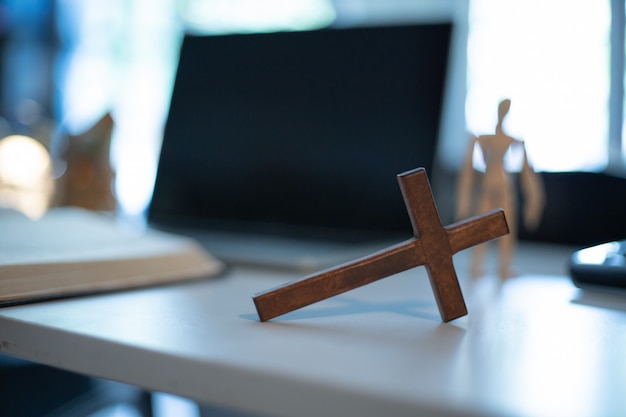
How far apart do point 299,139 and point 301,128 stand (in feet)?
0.05

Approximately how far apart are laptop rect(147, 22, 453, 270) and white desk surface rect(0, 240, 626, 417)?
0.22 m

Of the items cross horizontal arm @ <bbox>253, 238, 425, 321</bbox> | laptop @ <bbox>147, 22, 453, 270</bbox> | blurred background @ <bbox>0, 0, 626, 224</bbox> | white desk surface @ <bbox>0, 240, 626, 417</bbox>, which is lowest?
white desk surface @ <bbox>0, 240, 626, 417</bbox>

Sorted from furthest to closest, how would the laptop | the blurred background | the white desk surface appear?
the blurred background < the laptop < the white desk surface

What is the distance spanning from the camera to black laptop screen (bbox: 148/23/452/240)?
0.72 m

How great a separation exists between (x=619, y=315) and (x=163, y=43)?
2.27 m

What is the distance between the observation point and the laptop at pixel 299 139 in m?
0.72

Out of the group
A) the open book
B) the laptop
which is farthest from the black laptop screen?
the open book

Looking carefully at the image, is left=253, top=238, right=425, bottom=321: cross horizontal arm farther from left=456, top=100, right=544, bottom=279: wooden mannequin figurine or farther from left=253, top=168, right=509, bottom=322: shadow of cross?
left=456, top=100, right=544, bottom=279: wooden mannequin figurine

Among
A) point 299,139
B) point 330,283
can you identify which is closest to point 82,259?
point 330,283

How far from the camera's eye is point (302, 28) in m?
0.84

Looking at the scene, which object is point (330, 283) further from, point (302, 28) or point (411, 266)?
point (302, 28)

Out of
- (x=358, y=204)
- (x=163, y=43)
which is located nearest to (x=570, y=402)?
(x=358, y=204)

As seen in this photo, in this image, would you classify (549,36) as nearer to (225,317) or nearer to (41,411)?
(225,317)

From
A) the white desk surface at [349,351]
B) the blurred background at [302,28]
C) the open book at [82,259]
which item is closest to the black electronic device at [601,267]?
the white desk surface at [349,351]
